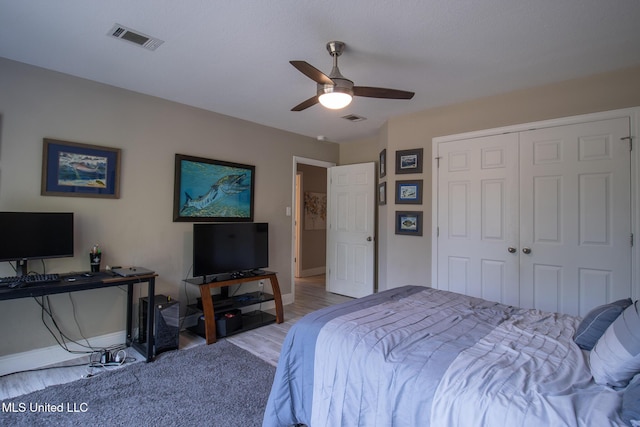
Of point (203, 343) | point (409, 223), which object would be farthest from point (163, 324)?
point (409, 223)

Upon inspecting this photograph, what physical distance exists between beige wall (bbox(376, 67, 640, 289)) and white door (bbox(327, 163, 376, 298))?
0.37 meters

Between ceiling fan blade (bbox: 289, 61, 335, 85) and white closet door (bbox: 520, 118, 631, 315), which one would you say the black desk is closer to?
ceiling fan blade (bbox: 289, 61, 335, 85)

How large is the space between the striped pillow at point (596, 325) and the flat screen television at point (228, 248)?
304 cm

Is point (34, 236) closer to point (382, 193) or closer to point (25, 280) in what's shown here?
point (25, 280)

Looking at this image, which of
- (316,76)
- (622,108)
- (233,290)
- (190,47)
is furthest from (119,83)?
(622,108)

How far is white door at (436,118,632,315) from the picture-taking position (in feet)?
9.04

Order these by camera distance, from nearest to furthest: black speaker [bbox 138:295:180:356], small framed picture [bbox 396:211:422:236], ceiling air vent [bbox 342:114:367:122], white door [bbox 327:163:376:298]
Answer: black speaker [bbox 138:295:180:356] < small framed picture [bbox 396:211:422:236] < ceiling air vent [bbox 342:114:367:122] < white door [bbox 327:163:376:298]

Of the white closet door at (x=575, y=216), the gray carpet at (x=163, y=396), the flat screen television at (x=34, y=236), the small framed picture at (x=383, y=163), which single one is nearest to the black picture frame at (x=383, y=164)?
the small framed picture at (x=383, y=163)

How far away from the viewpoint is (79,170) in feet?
9.49

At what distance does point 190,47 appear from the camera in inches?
94.0

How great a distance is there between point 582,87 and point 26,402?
16.1ft

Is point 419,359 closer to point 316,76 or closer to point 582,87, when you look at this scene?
point 316,76

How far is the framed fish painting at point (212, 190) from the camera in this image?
3556 mm

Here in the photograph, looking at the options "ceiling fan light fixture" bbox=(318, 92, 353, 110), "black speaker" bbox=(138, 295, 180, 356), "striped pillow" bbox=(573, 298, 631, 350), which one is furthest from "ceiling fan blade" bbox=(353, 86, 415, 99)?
"black speaker" bbox=(138, 295, 180, 356)
